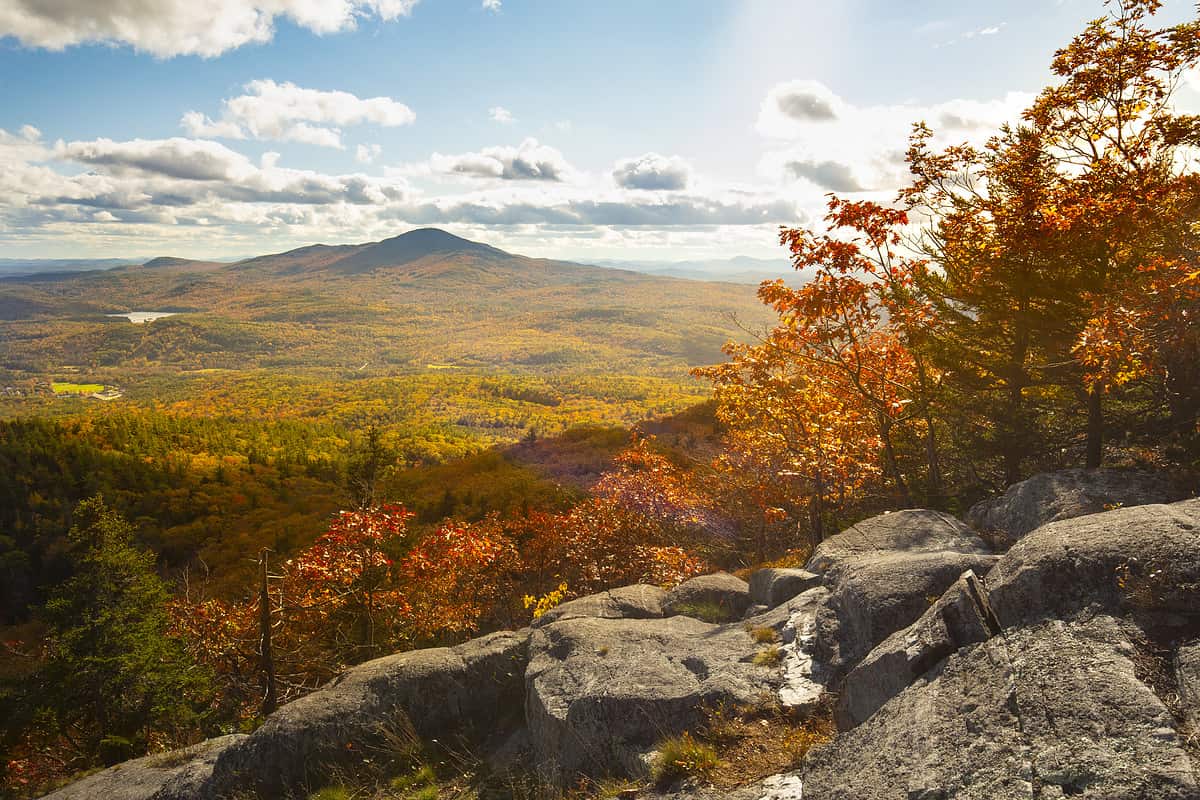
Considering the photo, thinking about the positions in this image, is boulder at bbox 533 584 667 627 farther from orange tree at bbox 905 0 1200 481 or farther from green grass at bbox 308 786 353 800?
orange tree at bbox 905 0 1200 481

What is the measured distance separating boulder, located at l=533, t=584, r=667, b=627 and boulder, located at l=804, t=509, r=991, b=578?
415 cm

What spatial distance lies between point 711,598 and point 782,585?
269 centimetres

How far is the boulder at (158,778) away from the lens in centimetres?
1127

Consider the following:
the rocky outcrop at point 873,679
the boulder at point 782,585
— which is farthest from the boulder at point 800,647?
the boulder at point 782,585

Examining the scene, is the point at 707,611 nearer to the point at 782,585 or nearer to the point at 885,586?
the point at 782,585

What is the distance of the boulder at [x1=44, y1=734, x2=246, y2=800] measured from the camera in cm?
1127

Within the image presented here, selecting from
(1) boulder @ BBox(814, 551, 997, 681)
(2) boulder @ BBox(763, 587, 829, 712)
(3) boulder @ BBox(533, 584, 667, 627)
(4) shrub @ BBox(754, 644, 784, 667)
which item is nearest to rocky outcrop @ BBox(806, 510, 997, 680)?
(1) boulder @ BBox(814, 551, 997, 681)

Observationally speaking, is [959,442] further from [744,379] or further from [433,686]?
[433,686]

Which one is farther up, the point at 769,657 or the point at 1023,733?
the point at 1023,733

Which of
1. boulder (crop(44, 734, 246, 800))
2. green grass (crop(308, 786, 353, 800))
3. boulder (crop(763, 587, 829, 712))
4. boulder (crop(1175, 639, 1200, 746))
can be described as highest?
boulder (crop(1175, 639, 1200, 746))

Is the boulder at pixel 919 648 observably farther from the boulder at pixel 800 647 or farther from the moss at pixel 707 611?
the moss at pixel 707 611

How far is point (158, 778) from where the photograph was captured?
1173cm

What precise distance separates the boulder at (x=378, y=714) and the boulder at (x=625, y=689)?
3.90 feet

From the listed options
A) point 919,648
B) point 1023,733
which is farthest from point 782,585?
point 1023,733
